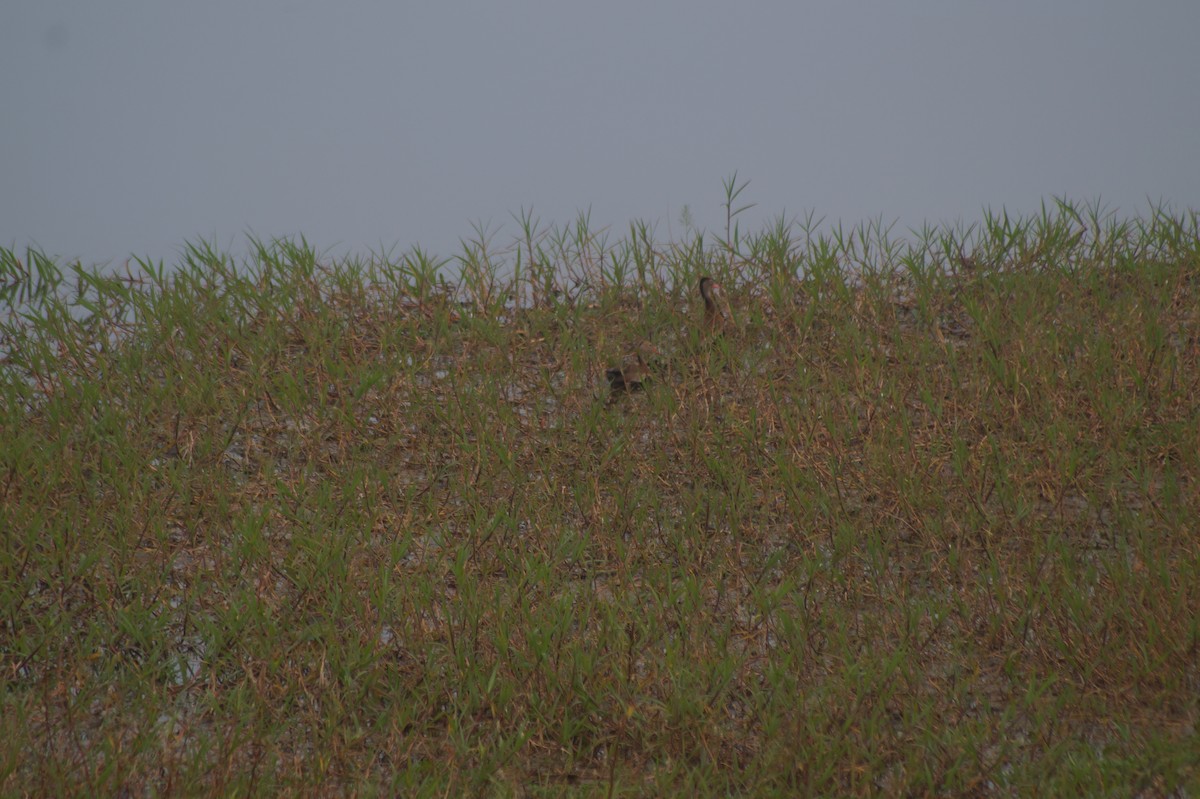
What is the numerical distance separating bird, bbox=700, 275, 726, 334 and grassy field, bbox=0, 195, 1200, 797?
90 mm

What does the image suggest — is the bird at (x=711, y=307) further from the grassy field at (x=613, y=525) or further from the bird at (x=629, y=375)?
the bird at (x=629, y=375)

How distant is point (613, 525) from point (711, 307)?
4.33 feet

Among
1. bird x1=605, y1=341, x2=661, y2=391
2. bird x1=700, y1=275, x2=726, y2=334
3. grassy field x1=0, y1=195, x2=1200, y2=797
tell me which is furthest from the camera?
bird x1=700, y1=275, x2=726, y2=334

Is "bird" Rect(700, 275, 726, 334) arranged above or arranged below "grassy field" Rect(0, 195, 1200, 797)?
above

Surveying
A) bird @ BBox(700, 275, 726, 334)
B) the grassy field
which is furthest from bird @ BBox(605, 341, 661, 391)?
bird @ BBox(700, 275, 726, 334)

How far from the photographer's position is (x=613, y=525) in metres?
3.31

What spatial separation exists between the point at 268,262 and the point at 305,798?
2875 millimetres

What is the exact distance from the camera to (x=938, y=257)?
4648 millimetres

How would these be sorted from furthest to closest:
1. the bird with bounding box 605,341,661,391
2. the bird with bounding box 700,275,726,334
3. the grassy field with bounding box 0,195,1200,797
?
the bird with bounding box 700,275,726,334, the bird with bounding box 605,341,661,391, the grassy field with bounding box 0,195,1200,797

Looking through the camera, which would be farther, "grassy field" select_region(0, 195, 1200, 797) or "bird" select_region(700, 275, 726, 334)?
"bird" select_region(700, 275, 726, 334)

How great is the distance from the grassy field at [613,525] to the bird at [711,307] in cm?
9

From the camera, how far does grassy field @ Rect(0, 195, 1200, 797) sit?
8.02 ft

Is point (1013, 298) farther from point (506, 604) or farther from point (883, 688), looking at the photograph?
point (506, 604)

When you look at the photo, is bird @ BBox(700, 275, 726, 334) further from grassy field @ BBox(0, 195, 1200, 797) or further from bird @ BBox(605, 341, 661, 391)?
bird @ BBox(605, 341, 661, 391)
